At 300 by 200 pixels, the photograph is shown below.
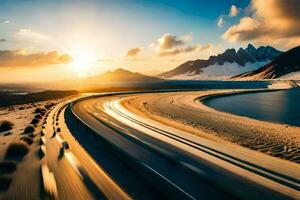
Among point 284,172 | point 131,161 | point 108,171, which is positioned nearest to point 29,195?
point 108,171

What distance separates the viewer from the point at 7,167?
11664 millimetres

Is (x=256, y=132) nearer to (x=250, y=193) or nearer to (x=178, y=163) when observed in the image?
(x=178, y=163)

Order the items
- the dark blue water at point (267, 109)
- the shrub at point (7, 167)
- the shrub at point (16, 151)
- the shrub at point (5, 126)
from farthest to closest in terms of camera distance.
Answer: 1. the dark blue water at point (267, 109)
2. the shrub at point (5, 126)
3. the shrub at point (16, 151)
4. the shrub at point (7, 167)

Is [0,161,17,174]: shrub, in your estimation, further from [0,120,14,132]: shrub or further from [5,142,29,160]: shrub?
[0,120,14,132]: shrub

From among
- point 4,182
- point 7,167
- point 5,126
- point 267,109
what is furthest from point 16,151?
point 267,109

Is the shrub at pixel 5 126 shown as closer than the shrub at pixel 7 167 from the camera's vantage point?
No

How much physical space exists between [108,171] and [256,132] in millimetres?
14746

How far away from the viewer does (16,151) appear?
14.3 metres

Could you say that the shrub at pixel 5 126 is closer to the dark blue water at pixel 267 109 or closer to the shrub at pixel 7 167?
the shrub at pixel 7 167

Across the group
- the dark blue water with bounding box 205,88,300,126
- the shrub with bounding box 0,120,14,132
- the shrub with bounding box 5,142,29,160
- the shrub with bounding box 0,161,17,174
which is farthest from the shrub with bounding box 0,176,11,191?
the dark blue water with bounding box 205,88,300,126

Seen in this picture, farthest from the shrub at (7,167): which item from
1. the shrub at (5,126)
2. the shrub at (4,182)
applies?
the shrub at (5,126)

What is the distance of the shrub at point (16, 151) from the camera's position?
13.8m

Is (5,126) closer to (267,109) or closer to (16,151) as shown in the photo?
(16,151)

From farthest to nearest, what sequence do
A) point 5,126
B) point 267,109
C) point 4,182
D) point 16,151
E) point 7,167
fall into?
point 267,109 < point 5,126 < point 16,151 < point 7,167 < point 4,182
